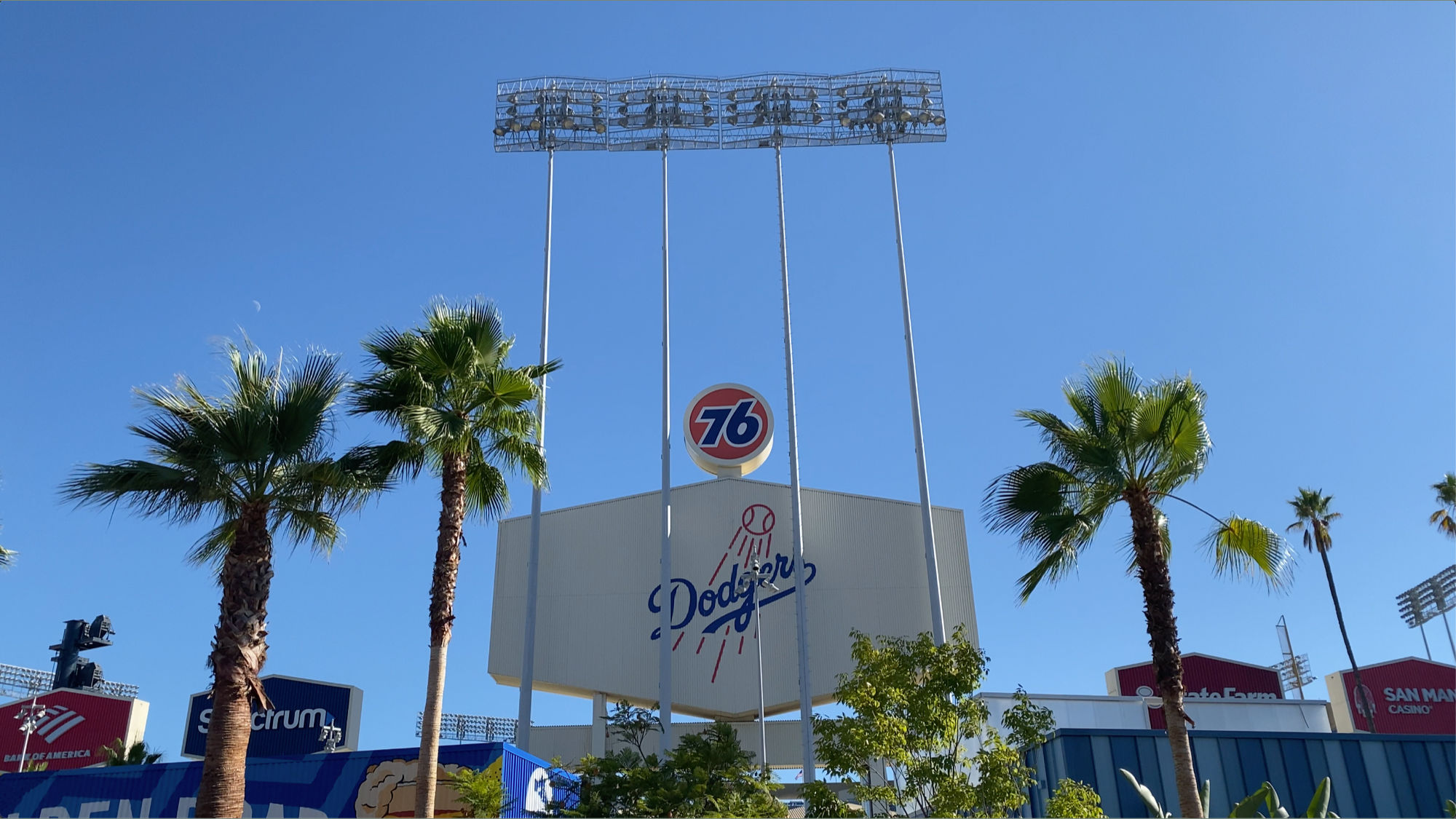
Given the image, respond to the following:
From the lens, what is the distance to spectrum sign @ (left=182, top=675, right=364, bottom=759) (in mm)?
47438

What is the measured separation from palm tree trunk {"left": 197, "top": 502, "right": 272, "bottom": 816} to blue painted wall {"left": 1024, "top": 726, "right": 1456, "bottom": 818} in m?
18.9

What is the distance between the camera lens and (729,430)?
4269 cm

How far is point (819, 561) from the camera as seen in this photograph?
139ft

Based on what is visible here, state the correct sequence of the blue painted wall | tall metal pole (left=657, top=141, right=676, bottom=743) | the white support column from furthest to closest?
1. the white support column
2. tall metal pole (left=657, top=141, right=676, bottom=743)
3. the blue painted wall

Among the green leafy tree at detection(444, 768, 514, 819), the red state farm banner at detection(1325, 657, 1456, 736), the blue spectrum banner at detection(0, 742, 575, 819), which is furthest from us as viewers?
the red state farm banner at detection(1325, 657, 1456, 736)

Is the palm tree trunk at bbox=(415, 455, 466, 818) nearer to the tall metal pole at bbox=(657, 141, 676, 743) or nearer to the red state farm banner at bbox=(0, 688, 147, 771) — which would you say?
the tall metal pole at bbox=(657, 141, 676, 743)

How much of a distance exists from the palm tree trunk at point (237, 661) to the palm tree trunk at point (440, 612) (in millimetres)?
2521

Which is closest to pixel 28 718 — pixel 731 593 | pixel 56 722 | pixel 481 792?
pixel 56 722

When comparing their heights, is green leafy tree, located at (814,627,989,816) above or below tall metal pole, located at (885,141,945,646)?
below

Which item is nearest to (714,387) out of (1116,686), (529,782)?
(529,782)

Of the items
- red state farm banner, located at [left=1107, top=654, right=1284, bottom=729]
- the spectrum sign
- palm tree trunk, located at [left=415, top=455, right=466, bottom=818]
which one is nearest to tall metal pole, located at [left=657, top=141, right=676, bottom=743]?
palm tree trunk, located at [left=415, top=455, right=466, bottom=818]

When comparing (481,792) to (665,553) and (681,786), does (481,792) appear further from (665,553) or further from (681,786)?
(665,553)

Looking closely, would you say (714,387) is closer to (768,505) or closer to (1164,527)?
(768,505)

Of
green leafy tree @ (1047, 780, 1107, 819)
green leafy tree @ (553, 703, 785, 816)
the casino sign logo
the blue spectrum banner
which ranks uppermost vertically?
the casino sign logo
